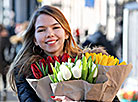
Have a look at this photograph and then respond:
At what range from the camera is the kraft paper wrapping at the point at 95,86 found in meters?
1.58

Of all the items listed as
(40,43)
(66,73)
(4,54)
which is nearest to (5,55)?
(4,54)

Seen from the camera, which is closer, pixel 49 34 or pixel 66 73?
pixel 66 73

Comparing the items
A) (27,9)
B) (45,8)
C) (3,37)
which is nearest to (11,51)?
(3,37)

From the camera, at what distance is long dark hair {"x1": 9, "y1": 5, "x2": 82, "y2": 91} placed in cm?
209

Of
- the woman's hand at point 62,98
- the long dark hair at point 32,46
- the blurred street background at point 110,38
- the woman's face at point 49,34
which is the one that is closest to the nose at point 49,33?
the woman's face at point 49,34

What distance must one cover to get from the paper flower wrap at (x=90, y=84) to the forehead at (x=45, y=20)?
48 centimetres

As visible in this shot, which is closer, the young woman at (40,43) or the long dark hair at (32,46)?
the young woman at (40,43)

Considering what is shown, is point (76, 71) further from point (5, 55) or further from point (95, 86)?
point (5, 55)

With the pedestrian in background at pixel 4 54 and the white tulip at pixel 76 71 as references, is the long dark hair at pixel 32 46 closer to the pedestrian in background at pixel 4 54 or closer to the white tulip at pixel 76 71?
the white tulip at pixel 76 71

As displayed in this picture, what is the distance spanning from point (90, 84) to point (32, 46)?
81 cm

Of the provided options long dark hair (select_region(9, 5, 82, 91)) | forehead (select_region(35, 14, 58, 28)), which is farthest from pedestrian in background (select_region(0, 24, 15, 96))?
forehead (select_region(35, 14, 58, 28))

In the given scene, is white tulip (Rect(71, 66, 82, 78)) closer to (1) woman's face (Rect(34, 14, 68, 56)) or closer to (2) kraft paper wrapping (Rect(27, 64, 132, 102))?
(2) kraft paper wrapping (Rect(27, 64, 132, 102))

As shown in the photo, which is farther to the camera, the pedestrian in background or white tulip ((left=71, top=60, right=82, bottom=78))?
the pedestrian in background

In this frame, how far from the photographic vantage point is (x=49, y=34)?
2029 mm
